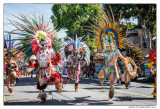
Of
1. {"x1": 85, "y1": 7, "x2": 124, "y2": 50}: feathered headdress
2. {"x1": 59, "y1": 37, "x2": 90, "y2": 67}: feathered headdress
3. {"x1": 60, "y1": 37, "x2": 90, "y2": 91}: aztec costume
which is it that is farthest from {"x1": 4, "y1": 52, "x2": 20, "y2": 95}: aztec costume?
{"x1": 85, "y1": 7, "x2": 124, "y2": 50}: feathered headdress

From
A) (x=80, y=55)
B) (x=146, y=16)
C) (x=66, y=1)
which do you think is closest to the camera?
(x=66, y=1)

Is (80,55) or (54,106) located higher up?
(80,55)

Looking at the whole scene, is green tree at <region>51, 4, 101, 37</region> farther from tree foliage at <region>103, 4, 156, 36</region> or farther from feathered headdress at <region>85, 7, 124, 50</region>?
feathered headdress at <region>85, 7, 124, 50</region>

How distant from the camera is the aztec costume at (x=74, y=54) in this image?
24.5 ft

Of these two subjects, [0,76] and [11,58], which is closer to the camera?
[0,76]

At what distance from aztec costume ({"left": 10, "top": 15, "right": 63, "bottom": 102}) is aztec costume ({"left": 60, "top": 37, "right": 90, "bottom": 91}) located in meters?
2.18

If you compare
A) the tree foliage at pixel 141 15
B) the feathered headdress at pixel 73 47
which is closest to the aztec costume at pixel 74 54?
the feathered headdress at pixel 73 47

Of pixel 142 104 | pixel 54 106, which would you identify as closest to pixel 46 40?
pixel 54 106

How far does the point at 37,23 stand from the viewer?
5.26 m

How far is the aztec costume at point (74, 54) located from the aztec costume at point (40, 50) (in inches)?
85.7

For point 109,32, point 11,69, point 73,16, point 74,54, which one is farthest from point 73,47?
point 11,69

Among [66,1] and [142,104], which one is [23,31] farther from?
[142,104]

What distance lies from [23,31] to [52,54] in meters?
1.06

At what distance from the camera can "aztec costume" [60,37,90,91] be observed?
24.5ft
